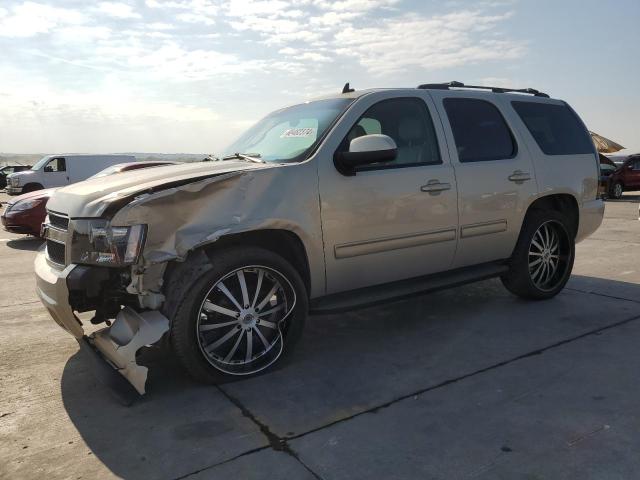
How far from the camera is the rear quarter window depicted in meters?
5.16

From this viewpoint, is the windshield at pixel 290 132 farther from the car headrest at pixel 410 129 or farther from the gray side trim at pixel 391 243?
the gray side trim at pixel 391 243

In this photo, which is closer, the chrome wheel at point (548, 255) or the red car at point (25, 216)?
the chrome wheel at point (548, 255)

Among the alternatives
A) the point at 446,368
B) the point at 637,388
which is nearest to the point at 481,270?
the point at 446,368

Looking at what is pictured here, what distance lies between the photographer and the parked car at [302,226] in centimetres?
320

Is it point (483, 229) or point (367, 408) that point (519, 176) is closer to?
point (483, 229)

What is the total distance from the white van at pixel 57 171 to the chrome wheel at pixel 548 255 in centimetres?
1747

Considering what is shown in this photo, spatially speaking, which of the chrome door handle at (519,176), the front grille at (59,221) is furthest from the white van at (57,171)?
the chrome door handle at (519,176)

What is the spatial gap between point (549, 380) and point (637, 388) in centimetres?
49

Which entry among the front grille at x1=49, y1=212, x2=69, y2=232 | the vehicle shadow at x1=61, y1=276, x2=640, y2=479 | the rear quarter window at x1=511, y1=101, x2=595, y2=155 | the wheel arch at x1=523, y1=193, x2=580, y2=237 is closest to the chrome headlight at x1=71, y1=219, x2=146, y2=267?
the front grille at x1=49, y1=212, x2=69, y2=232

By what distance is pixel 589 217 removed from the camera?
217 inches

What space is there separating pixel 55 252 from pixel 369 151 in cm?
215

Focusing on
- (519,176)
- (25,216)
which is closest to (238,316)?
(519,176)

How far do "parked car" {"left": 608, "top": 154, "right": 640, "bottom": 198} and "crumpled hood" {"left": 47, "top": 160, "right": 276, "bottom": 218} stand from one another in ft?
64.7

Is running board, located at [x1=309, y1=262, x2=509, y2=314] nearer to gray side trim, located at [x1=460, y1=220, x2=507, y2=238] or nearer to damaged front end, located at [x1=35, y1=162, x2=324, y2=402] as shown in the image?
gray side trim, located at [x1=460, y1=220, x2=507, y2=238]
